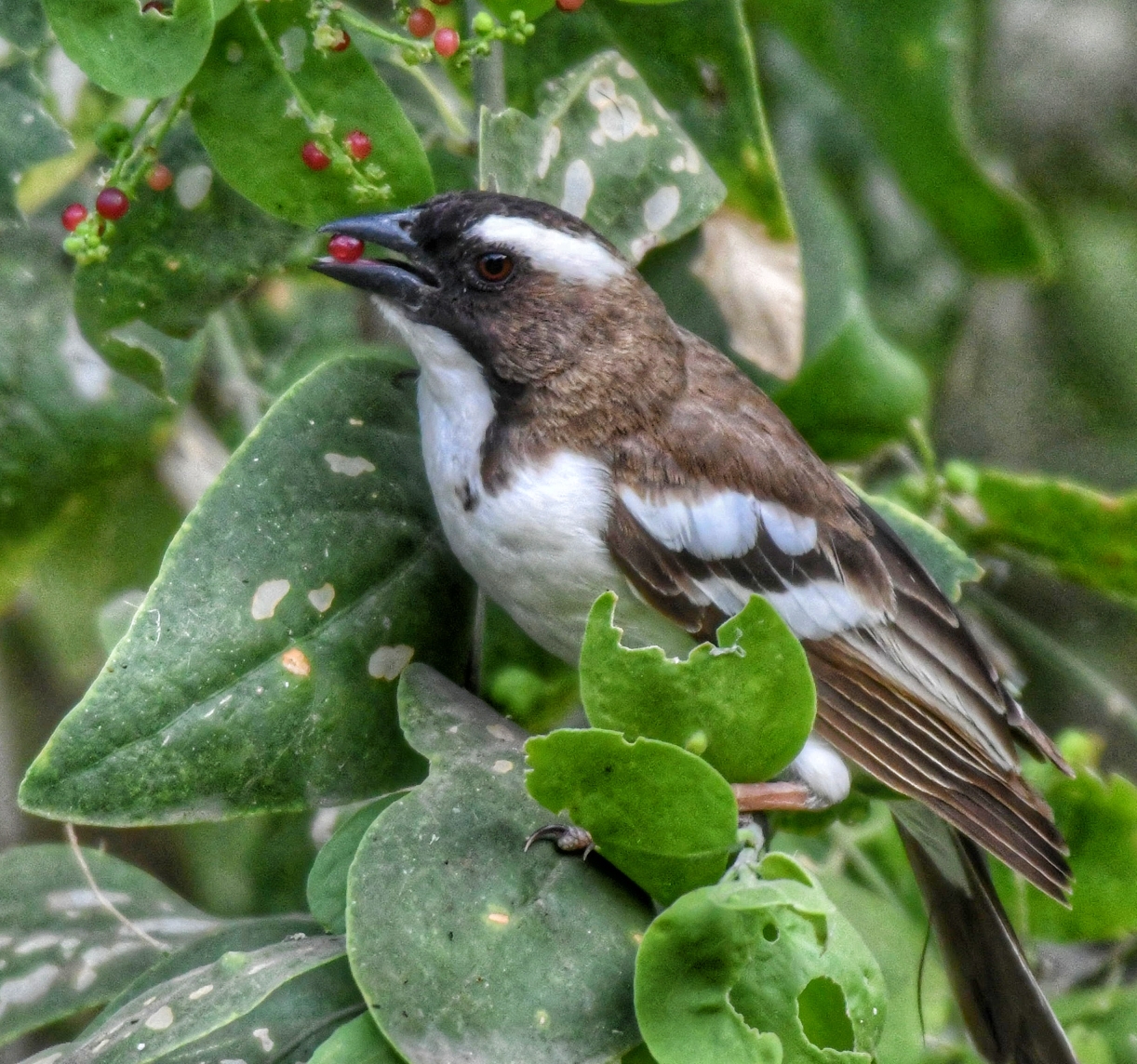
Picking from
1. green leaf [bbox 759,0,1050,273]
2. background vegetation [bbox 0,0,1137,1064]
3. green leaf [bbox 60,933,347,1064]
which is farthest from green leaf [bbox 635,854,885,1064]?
green leaf [bbox 759,0,1050,273]

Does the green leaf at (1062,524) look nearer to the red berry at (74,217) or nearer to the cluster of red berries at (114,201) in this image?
the cluster of red berries at (114,201)

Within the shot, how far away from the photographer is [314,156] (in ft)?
7.30

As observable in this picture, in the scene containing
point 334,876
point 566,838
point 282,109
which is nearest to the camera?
point 566,838

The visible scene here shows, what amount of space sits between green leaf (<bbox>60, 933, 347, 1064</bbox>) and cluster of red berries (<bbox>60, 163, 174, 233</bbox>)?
3.64ft

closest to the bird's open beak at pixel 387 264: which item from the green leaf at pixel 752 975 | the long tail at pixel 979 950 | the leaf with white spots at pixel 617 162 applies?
the leaf with white spots at pixel 617 162

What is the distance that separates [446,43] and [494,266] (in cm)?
63

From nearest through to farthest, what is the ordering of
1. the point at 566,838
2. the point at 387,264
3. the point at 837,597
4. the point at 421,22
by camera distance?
the point at 566,838
the point at 421,22
the point at 387,264
the point at 837,597

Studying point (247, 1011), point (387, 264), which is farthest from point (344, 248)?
point (247, 1011)

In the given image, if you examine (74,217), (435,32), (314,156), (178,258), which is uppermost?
(435,32)

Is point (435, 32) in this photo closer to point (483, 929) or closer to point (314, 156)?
point (314, 156)

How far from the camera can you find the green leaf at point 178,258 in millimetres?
2451

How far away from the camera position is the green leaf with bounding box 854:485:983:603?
2.88 m

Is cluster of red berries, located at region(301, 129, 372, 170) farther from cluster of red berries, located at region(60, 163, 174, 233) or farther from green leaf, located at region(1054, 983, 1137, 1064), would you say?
green leaf, located at region(1054, 983, 1137, 1064)

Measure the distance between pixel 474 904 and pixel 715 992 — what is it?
0.33 m
